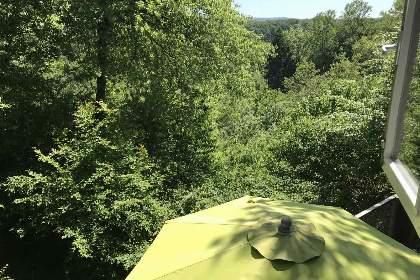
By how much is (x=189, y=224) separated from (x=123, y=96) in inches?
296

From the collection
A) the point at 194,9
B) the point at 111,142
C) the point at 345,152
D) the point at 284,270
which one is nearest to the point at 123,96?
the point at 111,142

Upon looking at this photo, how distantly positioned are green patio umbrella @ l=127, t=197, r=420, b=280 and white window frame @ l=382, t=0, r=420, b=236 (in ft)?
2.52

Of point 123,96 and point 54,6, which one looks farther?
point 123,96

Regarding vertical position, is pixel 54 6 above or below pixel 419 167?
above

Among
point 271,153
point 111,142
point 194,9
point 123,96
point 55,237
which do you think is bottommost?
point 55,237

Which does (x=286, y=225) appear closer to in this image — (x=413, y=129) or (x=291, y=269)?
(x=291, y=269)

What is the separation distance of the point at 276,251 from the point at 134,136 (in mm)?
6613

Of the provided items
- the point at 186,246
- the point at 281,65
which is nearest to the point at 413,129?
the point at 186,246

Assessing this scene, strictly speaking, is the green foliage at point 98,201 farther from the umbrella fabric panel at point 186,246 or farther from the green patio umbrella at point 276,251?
the green patio umbrella at point 276,251

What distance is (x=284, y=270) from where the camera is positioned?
7.39 ft

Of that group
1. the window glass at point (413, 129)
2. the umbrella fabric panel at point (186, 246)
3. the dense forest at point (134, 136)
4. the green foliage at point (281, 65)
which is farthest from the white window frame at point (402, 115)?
A: the green foliage at point (281, 65)

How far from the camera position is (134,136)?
8.34 metres

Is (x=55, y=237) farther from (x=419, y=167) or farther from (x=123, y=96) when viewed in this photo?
(x=419, y=167)

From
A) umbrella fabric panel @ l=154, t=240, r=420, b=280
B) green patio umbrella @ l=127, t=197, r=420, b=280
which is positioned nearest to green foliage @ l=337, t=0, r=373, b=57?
green patio umbrella @ l=127, t=197, r=420, b=280
